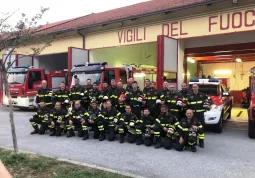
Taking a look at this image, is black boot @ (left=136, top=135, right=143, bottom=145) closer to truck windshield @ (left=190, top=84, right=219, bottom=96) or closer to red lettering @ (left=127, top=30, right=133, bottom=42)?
truck windshield @ (left=190, top=84, right=219, bottom=96)

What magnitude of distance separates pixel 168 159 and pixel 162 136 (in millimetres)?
1251

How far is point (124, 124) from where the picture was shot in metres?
7.60

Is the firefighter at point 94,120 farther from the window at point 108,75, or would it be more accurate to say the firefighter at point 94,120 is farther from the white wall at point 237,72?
the white wall at point 237,72

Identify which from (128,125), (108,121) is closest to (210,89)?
(128,125)

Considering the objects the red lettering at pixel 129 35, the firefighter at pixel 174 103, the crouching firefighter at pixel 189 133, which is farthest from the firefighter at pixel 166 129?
the red lettering at pixel 129 35

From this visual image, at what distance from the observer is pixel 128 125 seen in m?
7.57

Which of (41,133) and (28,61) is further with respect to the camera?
(28,61)

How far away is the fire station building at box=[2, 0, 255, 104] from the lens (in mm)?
10648

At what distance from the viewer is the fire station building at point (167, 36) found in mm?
10648

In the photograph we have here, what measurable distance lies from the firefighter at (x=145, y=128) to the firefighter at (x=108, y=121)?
76 centimetres

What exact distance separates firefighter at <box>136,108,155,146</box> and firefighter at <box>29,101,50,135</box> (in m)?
3.09

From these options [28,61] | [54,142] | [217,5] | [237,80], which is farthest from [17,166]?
[237,80]

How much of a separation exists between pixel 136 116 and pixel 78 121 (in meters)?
1.74

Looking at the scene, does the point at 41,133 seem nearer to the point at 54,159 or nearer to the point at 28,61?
the point at 54,159
